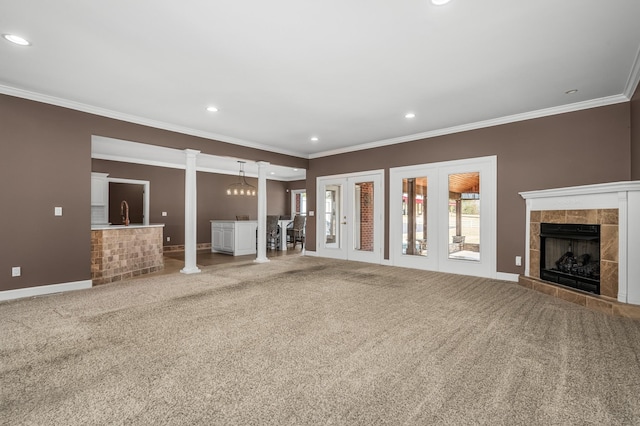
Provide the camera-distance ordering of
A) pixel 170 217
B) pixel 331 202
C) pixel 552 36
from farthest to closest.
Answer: pixel 170 217, pixel 331 202, pixel 552 36

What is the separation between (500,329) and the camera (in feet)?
9.36

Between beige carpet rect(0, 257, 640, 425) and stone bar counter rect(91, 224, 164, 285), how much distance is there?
3.21 feet

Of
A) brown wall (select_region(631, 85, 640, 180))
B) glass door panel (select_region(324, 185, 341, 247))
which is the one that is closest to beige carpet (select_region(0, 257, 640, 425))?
brown wall (select_region(631, 85, 640, 180))

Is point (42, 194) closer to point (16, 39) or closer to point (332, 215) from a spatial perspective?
point (16, 39)

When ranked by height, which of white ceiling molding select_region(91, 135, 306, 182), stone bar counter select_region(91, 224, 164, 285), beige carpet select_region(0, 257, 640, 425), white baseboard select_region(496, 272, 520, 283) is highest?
white ceiling molding select_region(91, 135, 306, 182)

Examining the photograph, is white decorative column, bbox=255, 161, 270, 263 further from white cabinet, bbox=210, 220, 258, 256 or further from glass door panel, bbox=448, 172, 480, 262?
glass door panel, bbox=448, 172, 480, 262

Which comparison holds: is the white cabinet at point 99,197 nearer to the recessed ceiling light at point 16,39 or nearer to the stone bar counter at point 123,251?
the stone bar counter at point 123,251

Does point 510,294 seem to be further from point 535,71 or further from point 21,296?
point 21,296

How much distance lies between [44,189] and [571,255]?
24.0 ft

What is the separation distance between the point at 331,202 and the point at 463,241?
10.9 feet

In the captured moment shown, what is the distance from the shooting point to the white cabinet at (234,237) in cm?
834

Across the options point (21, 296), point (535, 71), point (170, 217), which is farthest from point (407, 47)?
point (170, 217)

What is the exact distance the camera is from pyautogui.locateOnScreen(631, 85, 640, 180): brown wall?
147 inches

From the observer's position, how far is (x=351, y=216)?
736 cm
